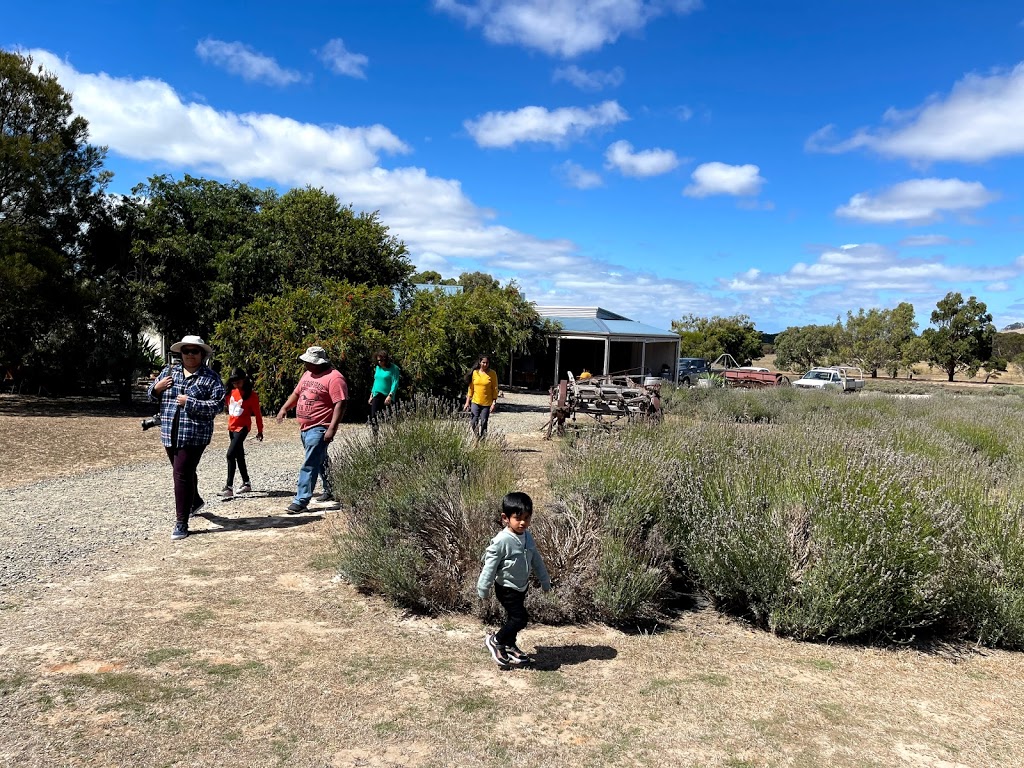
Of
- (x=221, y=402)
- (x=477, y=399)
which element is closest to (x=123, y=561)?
(x=221, y=402)

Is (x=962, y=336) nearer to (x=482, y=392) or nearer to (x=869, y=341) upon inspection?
(x=869, y=341)

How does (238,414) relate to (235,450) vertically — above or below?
above

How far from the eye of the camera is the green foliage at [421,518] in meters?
4.87

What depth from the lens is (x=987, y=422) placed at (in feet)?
38.3

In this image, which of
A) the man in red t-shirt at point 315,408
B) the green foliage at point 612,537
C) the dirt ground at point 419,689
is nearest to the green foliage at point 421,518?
the dirt ground at point 419,689

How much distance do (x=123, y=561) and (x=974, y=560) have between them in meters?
6.09

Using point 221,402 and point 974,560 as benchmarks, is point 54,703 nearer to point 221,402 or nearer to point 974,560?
point 221,402

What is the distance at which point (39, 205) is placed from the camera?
17.6 m

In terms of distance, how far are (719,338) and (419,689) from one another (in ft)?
191

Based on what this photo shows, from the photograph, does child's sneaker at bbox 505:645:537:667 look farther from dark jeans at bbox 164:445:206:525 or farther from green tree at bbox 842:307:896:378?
green tree at bbox 842:307:896:378

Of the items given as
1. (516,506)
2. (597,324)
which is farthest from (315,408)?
(597,324)

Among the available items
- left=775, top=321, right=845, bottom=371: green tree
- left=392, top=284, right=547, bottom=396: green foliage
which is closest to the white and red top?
left=392, top=284, right=547, bottom=396: green foliage

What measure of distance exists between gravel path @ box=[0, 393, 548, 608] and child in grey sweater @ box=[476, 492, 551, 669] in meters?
3.20

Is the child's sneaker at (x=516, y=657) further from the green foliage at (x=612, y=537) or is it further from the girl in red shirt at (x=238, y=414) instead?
the girl in red shirt at (x=238, y=414)
